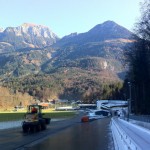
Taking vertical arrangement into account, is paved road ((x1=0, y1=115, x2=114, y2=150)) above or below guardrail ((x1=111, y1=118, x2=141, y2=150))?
below

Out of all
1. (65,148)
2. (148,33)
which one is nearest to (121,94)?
(148,33)

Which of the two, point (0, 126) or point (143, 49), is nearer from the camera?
point (0, 126)

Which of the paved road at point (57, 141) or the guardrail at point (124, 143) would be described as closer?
the guardrail at point (124, 143)

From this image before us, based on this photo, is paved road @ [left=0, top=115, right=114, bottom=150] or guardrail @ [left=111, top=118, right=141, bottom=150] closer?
guardrail @ [left=111, top=118, right=141, bottom=150]

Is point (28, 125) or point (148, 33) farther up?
point (148, 33)

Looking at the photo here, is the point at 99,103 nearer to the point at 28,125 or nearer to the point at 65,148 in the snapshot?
the point at 28,125

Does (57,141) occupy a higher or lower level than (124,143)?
lower

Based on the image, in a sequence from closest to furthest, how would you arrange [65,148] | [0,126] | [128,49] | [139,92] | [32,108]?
[65,148], [32,108], [0,126], [128,49], [139,92]

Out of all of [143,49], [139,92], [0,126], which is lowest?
[0,126]

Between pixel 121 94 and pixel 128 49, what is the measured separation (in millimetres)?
110809

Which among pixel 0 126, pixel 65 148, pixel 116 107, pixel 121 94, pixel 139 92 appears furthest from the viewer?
pixel 121 94

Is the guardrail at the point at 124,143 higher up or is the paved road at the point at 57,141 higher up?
the guardrail at the point at 124,143

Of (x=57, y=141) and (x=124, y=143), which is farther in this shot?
(x=57, y=141)

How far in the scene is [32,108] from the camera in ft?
151
